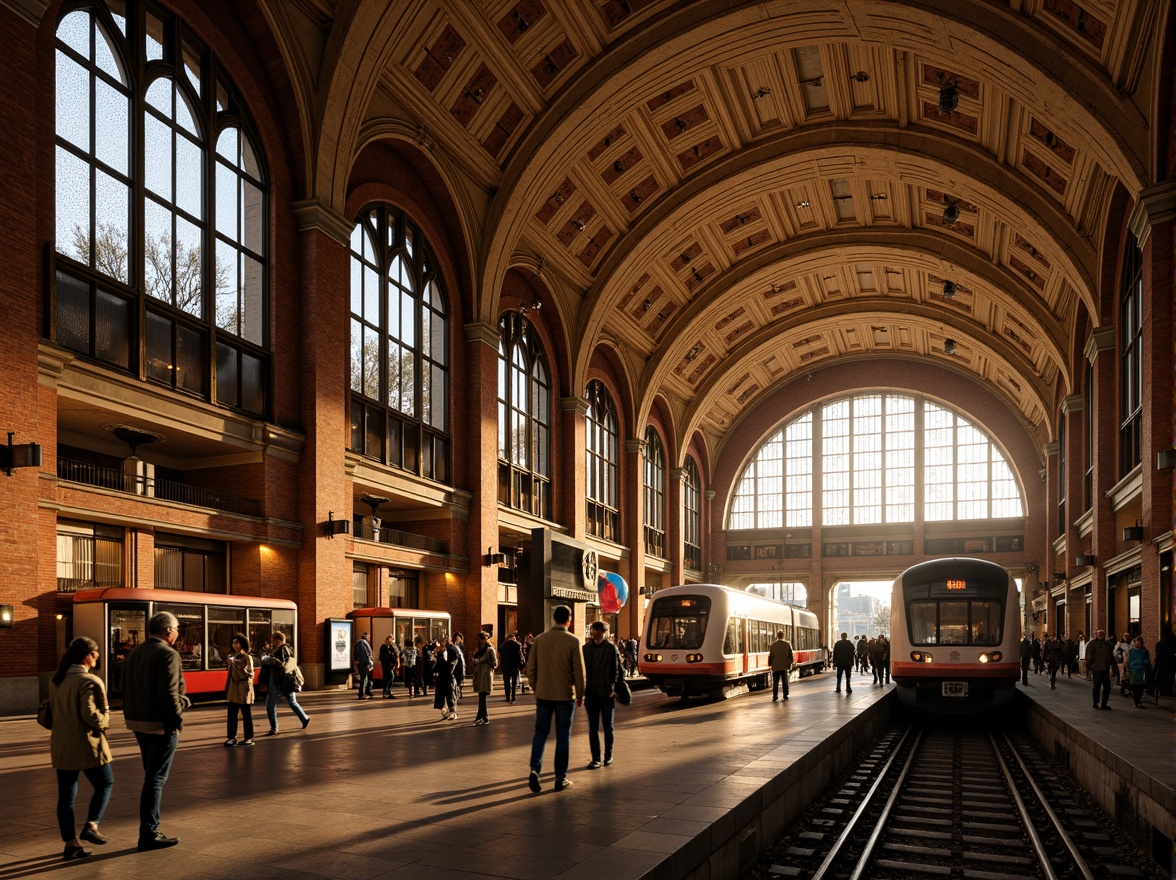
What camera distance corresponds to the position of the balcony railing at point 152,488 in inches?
710

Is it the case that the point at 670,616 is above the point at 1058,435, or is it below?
below

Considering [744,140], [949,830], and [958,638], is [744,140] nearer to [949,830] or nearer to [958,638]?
[958,638]

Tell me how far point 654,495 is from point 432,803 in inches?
1610

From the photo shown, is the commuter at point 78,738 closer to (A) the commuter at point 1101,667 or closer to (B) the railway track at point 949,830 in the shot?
(B) the railway track at point 949,830

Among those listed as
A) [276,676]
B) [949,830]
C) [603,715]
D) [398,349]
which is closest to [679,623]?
[398,349]

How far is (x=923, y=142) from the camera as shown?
30734mm

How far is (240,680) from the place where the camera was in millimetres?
11930

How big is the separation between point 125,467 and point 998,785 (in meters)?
15.6

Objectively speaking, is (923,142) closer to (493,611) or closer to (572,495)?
(572,495)

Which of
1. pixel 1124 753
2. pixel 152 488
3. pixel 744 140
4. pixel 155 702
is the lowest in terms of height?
pixel 1124 753

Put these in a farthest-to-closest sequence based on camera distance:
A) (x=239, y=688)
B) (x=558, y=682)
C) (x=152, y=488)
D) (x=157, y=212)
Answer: (x=152, y=488)
(x=157, y=212)
(x=239, y=688)
(x=558, y=682)

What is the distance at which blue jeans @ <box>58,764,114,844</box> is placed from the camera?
6090 mm

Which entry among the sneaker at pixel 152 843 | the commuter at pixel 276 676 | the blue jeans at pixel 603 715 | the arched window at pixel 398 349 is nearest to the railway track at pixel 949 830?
the blue jeans at pixel 603 715

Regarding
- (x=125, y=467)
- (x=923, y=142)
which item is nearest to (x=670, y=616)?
(x=125, y=467)
